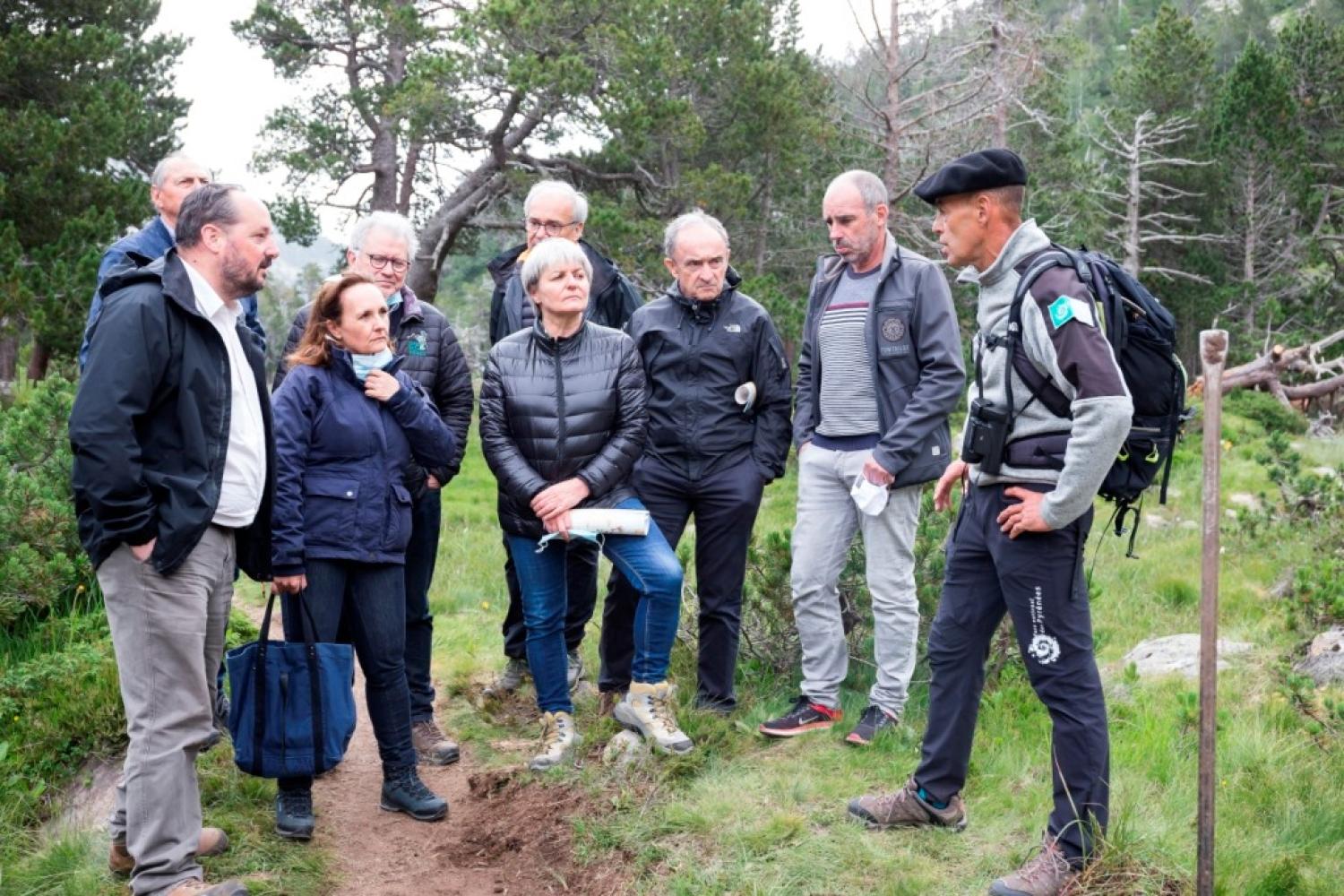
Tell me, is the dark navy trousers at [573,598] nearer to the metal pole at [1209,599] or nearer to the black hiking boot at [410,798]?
the black hiking boot at [410,798]

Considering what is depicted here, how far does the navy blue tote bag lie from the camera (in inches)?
A: 147

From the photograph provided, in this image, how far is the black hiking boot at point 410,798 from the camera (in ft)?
14.0

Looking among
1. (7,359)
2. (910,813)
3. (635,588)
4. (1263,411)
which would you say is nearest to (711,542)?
(635,588)

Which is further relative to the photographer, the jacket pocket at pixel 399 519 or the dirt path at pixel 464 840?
the jacket pocket at pixel 399 519

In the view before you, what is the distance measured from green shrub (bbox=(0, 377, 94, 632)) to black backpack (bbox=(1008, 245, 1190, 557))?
15.4 feet

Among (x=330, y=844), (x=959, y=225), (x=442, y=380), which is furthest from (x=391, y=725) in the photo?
(x=959, y=225)

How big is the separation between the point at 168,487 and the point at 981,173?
8.49 feet

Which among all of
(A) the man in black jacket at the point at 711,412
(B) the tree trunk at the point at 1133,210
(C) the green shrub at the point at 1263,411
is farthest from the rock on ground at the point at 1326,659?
(B) the tree trunk at the point at 1133,210

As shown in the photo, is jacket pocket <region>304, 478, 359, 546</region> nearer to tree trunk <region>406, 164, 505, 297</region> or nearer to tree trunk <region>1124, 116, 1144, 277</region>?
tree trunk <region>406, 164, 505, 297</region>

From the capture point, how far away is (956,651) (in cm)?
355

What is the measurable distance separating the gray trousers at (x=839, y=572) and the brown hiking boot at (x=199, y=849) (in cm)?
239

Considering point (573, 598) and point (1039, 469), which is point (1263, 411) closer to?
point (573, 598)

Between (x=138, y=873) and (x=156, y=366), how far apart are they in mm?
1521

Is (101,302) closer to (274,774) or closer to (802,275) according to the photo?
(274,774)
